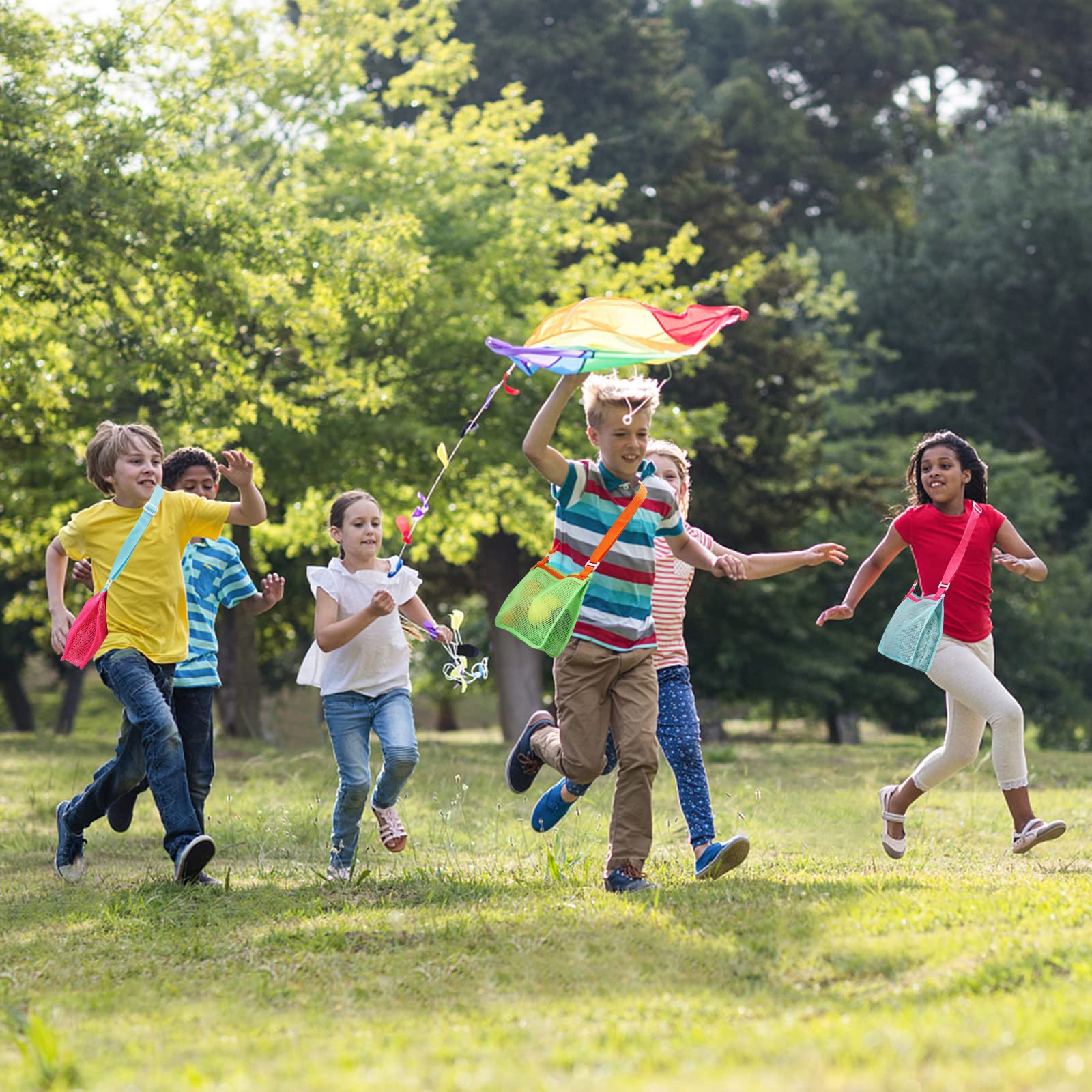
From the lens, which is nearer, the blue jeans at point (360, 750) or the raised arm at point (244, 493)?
the raised arm at point (244, 493)

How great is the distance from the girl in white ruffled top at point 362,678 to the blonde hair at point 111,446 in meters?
0.99

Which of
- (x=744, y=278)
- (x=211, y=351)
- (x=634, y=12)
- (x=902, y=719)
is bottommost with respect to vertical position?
(x=902, y=719)

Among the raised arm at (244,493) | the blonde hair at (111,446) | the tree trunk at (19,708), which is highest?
the blonde hair at (111,446)

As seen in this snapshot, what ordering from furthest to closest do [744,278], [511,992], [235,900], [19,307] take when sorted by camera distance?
[744,278], [19,307], [235,900], [511,992]

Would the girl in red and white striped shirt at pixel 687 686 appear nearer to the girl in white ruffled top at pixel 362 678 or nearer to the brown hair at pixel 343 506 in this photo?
the girl in white ruffled top at pixel 362 678

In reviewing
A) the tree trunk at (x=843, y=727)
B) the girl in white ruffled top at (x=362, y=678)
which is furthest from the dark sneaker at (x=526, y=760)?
the tree trunk at (x=843, y=727)

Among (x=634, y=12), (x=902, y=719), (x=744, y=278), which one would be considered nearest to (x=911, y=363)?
(x=902, y=719)

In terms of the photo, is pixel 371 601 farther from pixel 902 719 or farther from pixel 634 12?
pixel 634 12

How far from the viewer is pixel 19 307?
42.5 ft

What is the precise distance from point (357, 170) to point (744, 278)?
5924 mm

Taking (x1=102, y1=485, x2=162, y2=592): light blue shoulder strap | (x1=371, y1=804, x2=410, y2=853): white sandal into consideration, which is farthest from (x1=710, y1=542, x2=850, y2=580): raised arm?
(x1=102, y1=485, x2=162, y2=592): light blue shoulder strap

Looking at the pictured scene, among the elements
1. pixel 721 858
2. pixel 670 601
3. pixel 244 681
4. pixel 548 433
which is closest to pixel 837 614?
pixel 670 601

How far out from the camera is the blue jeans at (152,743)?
6.45 m

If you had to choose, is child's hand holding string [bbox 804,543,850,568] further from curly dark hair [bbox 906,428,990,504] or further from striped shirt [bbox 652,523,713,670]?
curly dark hair [bbox 906,428,990,504]
